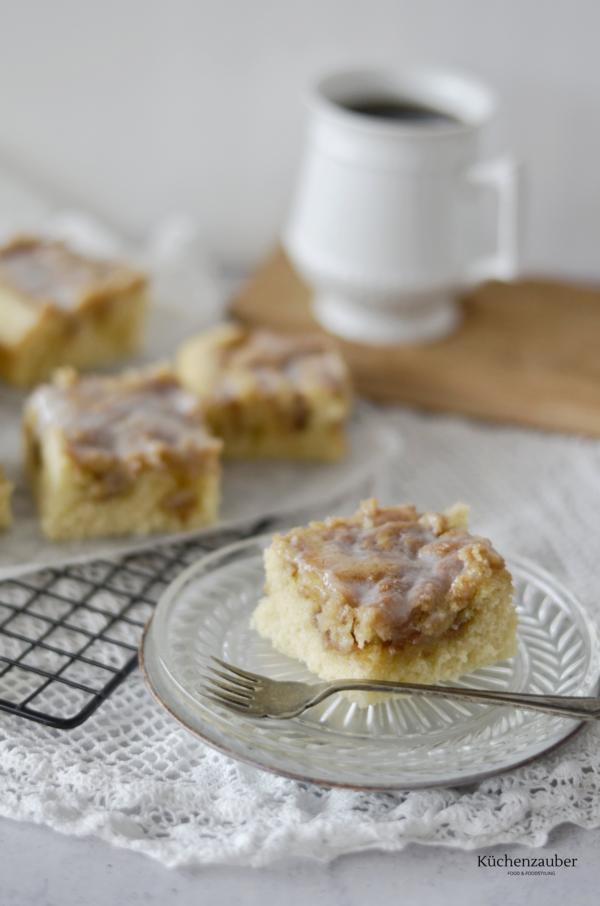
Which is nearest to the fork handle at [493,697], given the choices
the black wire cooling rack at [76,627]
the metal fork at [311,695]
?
the metal fork at [311,695]

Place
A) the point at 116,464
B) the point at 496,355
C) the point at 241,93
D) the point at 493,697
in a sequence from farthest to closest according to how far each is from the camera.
A: the point at 241,93
the point at 496,355
the point at 116,464
the point at 493,697

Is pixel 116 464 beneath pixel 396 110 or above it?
beneath

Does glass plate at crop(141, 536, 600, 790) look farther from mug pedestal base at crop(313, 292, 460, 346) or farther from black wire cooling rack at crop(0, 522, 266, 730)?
mug pedestal base at crop(313, 292, 460, 346)

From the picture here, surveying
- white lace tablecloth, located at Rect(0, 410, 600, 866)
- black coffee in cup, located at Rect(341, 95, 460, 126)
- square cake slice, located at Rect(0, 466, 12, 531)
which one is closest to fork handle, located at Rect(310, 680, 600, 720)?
white lace tablecloth, located at Rect(0, 410, 600, 866)

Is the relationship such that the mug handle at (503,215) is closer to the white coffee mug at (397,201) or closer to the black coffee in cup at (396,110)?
the white coffee mug at (397,201)

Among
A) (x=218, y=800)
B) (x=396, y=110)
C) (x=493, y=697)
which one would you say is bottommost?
(x=218, y=800)

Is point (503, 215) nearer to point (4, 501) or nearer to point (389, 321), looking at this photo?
point (389, 321)

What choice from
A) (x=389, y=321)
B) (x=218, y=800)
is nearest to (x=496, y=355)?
(x=389, y=321)
